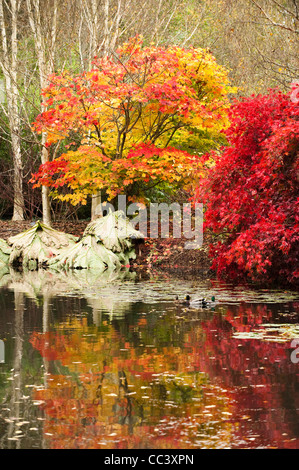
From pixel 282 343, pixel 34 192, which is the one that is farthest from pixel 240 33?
pixel 282 343

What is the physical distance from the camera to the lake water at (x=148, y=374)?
435cm

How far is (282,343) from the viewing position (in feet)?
23.7

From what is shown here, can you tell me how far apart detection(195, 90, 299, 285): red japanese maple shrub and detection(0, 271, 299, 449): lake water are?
1.43 m

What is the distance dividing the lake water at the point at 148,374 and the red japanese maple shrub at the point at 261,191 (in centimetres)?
143

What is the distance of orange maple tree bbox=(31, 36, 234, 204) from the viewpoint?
16.5 meters

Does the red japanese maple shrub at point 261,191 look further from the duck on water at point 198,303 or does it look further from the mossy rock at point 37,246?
the mossy rock at point 37,246

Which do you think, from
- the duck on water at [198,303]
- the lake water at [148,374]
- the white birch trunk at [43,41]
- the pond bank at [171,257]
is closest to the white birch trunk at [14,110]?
the white birch trunk at [43,41]

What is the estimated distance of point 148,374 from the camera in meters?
5.88

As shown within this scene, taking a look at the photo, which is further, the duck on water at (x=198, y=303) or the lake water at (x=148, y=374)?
the duck on water at (x=198, y=303)

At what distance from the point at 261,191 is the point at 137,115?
6810 mm

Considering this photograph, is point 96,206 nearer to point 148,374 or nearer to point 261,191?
point 261,191

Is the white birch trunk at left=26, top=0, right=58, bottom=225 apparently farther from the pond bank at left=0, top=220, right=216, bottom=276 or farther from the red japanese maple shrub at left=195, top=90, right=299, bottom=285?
the red japanese maple shrub at left=195, top=90, right=299, bottom=285

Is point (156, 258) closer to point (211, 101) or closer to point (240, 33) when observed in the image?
point (211, 101)
